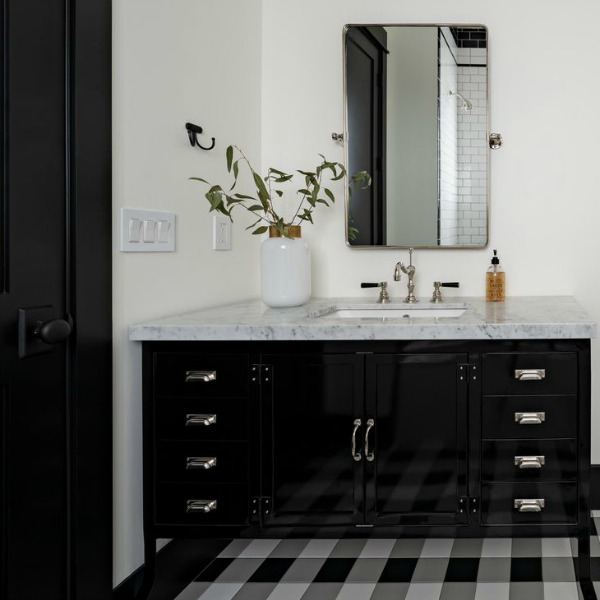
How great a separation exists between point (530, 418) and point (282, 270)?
0.83m

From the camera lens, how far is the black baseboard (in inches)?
63.7

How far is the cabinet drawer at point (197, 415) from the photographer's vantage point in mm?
1578

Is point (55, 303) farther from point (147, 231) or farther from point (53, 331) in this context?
point (147, 231)

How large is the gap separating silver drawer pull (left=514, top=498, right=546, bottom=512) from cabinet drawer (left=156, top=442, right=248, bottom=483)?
65 centimetres

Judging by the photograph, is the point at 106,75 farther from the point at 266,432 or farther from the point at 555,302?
the point at 555,302

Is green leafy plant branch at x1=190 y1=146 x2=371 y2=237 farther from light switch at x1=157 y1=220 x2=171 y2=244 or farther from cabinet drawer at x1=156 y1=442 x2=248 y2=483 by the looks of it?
cabinet drawer at x1=156 y1=442 x2=248 y2=483

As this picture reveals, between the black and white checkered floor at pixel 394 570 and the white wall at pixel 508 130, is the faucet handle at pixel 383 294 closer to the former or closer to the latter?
the white wall at pixel 508 130

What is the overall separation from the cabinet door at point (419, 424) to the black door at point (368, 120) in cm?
86

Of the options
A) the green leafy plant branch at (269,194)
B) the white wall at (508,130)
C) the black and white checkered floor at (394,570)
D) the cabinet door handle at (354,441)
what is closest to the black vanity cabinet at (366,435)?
the cabinet door handle at (354,441)

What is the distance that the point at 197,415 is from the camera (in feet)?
5.17

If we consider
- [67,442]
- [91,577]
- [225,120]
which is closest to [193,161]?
[225,120]

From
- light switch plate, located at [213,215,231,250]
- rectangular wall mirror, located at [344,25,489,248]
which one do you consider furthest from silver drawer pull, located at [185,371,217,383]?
rectangular wall mirror, located at [344,25,489,248]

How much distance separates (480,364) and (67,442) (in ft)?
3.06

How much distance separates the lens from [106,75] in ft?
4.80
